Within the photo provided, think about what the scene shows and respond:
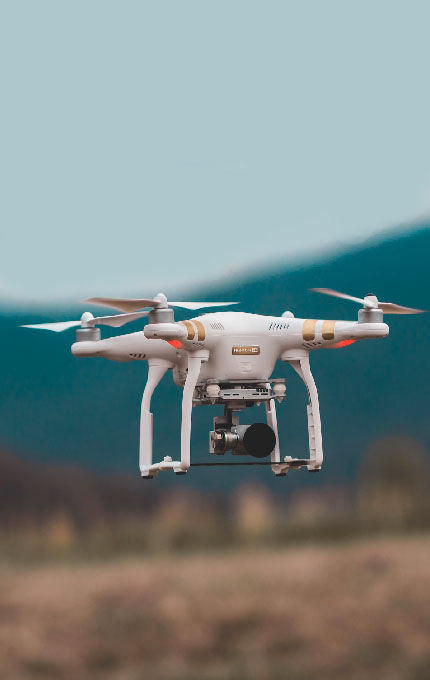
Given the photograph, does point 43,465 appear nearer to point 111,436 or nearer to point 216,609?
point 111,436

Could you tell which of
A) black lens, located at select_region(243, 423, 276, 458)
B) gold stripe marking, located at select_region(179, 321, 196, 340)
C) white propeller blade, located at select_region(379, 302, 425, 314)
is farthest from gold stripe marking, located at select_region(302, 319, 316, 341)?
gold stripe marking, located at select_region(179, 321, 196, 340)

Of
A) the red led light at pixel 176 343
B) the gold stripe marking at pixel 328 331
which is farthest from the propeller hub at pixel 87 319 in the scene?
the gold stripe marking at pixel 328 331

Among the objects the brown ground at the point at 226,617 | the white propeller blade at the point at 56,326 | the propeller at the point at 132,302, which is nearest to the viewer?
the propeller at the point at 132,302

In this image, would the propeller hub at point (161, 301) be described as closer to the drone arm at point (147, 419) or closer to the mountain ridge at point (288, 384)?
the drone arm at point (147, 419)

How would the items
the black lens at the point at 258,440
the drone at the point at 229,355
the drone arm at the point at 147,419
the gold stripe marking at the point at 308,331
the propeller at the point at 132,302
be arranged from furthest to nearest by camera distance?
the drone arm at the point at 147,419 → the gold stripe marking at the point at 308,331 → the black lens at the point at 258,440 → the drone at the point at 229,355 → the propeller at the point at 132,302

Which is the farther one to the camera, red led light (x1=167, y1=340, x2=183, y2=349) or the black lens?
the black lens

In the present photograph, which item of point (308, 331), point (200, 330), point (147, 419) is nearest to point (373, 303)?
point (308, 331)

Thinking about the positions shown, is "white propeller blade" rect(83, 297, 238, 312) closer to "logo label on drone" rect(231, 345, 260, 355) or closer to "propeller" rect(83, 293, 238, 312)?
"propeller" rect(83, 293, 238, 312)
